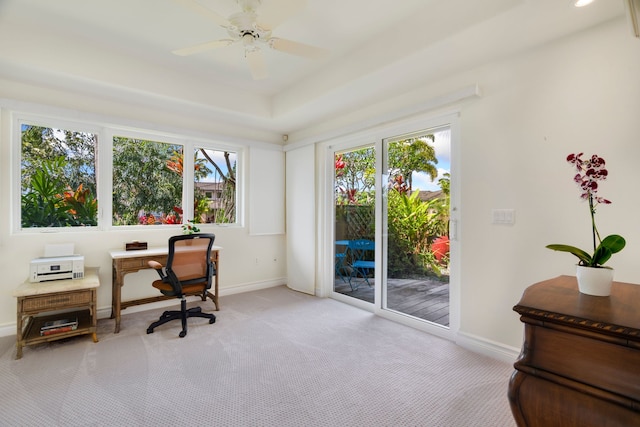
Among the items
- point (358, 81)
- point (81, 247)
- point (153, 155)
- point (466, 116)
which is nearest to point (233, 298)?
point (81, 247)

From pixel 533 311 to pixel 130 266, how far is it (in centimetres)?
328

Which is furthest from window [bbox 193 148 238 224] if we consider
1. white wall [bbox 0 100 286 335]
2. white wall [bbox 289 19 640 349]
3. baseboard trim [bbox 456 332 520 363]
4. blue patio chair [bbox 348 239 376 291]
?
baseboard trim [bbox 456 332 520 363]

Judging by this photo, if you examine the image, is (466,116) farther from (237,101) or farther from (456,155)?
(237,101)

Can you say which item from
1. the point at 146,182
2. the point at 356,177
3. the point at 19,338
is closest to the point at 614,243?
the point at 356,177

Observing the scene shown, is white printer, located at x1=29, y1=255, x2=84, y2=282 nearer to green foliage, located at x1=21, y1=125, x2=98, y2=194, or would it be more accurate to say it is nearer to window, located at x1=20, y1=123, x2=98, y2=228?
window, located at x1=20, y1=123, x2=98, y2=228

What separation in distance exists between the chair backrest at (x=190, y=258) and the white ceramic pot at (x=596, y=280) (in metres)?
2.83

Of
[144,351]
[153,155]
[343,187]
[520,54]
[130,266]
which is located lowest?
[144,351]

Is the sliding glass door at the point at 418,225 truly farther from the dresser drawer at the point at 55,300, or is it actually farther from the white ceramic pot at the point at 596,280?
the dresser drawer at the point at 55,300

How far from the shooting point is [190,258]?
9.63 ft

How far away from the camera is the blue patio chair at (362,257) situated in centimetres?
360

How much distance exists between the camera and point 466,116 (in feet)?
8.43

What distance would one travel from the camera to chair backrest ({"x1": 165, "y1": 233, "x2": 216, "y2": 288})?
2.81 m

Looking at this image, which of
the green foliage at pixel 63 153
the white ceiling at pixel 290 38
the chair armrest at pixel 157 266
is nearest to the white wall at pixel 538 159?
the white ceiling at pixel 290 38

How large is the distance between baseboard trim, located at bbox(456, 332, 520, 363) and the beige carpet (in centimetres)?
7
